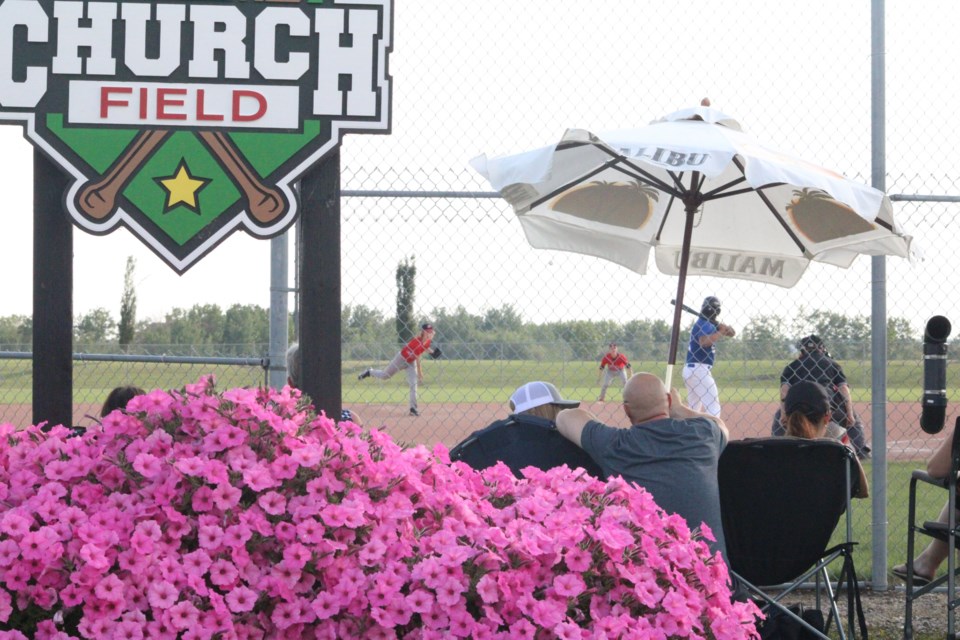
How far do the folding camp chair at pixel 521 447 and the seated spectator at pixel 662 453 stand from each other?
0.08 metres

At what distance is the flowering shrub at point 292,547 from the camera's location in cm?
195

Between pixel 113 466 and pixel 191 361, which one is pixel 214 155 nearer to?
pixel 113 466

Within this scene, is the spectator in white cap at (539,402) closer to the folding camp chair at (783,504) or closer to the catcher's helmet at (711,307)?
the folding camp chair at (783,504)

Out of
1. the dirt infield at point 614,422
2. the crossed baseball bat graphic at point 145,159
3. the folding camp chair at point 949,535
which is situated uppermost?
the crossed baseball bat graphic at point 145,159

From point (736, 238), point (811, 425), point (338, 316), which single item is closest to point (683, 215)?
point (736, 238)

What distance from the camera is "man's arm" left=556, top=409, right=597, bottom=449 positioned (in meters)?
3.94

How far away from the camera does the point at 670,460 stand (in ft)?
12.6

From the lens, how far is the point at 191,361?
5137 millimetres

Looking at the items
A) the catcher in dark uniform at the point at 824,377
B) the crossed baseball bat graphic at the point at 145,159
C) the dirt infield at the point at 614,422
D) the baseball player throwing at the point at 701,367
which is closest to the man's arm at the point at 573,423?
the crossed baseball bat graphic at the point at 145,159

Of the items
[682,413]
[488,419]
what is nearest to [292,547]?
[682,413]

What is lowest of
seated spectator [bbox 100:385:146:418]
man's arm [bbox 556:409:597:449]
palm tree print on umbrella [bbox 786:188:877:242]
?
man's arm [bbox 556:409:597:449]

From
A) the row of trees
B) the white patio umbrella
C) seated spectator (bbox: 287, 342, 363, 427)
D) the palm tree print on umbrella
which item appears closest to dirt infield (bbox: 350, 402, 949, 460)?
the row of trees

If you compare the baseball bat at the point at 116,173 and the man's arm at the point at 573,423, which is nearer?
the baseball bat at the point at 116,173

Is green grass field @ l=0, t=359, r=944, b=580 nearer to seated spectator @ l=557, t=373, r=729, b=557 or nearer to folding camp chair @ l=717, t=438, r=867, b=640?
folding camp chair @ l=717, t=438, r=867, b=640
